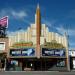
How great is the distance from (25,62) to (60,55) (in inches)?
394

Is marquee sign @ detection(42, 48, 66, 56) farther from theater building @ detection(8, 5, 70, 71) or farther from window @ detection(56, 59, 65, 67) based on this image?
window @ detection(56, 59, 65, 67)

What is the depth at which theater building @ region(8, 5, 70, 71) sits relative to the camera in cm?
6750

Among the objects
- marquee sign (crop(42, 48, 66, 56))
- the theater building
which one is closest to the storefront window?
the theater building

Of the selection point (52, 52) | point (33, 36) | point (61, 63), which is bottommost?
point (61, 63)

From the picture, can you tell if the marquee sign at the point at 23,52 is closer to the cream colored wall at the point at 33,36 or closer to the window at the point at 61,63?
the cream colored wall at the point at 33,36

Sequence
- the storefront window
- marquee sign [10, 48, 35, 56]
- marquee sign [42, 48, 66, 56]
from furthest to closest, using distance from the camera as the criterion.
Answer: the storefront window → marquee sign [10, 48, 35, 56] → marquee sign [42, 48, 66, 56]

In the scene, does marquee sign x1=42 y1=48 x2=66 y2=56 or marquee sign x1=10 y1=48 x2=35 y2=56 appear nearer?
marquee sign x1=42 y1=48 x2=66 y2=56

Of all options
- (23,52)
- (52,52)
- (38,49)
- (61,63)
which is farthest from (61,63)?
(23,52)

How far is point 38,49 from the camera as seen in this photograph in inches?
2643

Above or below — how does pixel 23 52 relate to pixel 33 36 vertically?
below

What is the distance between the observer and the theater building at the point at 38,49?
221ft

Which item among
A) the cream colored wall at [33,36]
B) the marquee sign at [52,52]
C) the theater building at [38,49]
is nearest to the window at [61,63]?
the theater building at [38,49]

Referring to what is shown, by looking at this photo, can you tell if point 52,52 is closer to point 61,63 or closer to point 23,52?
point 61,63

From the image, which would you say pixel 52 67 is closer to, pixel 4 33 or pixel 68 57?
pixel 68 57
